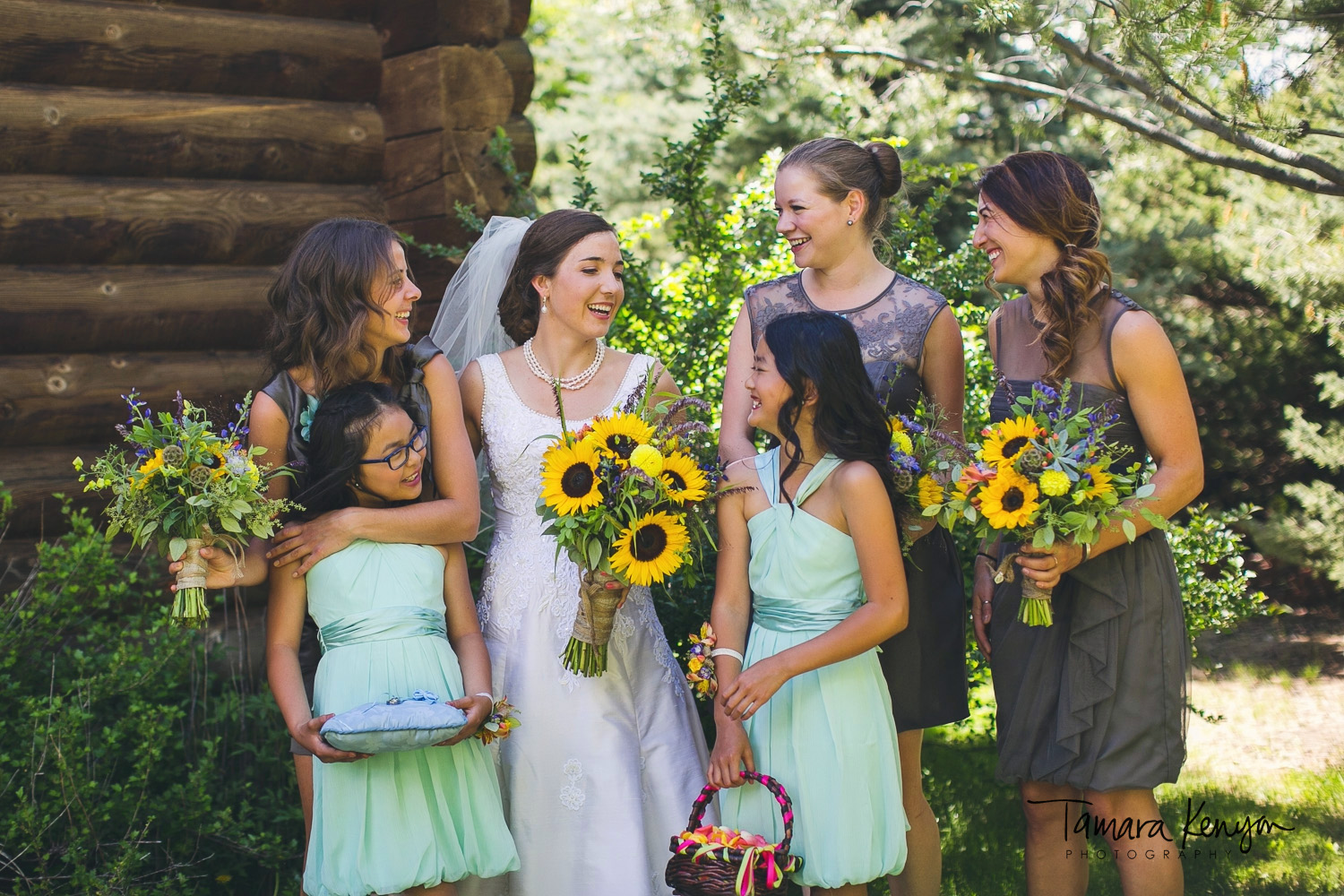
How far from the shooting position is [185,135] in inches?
214

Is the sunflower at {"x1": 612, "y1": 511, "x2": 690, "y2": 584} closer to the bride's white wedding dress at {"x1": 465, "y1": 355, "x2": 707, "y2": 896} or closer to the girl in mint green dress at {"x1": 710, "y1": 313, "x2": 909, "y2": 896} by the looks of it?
the girl in mint green dress at {"x1": 710, "y1": 313, "x2": 909, "y2": 896}

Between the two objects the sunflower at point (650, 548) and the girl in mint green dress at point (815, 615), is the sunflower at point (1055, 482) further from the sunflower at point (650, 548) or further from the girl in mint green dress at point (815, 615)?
the sunflower at point (650, 548)

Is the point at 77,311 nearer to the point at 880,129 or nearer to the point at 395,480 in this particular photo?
the point at 395,480

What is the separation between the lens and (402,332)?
3.64 m

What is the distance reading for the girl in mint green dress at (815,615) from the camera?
319 cm

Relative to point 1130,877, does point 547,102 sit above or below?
above

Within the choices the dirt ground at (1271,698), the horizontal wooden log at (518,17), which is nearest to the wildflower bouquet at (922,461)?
the dirt ground at (1271,698)

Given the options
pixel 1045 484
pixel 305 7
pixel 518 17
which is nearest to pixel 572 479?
pixel 1045 484

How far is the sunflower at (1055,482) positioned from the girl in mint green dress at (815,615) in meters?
0.46

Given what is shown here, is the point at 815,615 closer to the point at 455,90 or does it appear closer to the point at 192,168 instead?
the point at 455,90

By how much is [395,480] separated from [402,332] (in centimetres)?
50

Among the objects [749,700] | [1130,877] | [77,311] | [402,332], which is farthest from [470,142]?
[1130,877]

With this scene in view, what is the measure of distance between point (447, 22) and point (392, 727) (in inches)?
154

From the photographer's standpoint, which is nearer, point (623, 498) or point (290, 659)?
point (623, 498)
